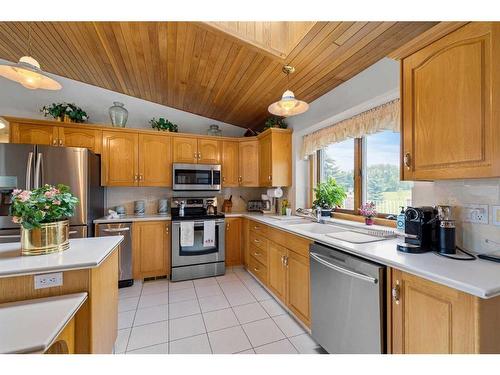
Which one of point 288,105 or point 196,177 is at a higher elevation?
point 288,105

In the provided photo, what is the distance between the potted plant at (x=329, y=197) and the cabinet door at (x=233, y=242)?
53.4 inches

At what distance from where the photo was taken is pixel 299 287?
6.59ft

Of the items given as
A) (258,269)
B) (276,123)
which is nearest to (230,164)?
(276,123)

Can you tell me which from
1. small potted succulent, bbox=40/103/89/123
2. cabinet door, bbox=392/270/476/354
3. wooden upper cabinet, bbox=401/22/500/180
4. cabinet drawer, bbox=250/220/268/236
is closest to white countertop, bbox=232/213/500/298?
cabinet door, bbox=392/270/476/354

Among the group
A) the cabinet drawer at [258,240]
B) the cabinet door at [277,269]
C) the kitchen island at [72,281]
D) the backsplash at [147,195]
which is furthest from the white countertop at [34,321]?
the backsplash at [147,195]

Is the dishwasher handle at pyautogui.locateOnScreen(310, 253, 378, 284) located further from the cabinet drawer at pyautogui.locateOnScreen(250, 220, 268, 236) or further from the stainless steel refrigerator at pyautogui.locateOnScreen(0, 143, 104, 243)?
the stainless steel refrigerator at pyautogui.locateOnScreen(0, 143, 104, 243)

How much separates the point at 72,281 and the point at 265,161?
108 inches

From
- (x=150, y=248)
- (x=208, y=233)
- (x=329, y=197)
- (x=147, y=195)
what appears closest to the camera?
(x=329, y=197)

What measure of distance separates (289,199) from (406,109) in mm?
2114

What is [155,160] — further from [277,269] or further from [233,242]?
[277,269]

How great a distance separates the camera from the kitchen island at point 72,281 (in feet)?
3.47
